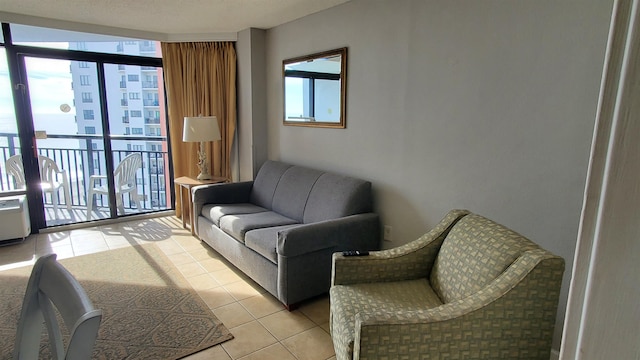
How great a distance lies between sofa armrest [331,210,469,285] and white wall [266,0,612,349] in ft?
1.40

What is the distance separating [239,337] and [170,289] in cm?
90

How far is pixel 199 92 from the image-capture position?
15.2 ft

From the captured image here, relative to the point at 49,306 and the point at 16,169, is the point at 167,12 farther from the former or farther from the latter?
the point at 49,306

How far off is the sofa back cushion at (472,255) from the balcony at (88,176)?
13.4 ft

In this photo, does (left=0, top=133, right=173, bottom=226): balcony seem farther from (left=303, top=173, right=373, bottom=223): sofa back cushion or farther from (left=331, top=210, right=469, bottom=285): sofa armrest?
(left=331, top=210, right=469, bottom=285): sofa armrest

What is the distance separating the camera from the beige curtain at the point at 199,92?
4.50 meters

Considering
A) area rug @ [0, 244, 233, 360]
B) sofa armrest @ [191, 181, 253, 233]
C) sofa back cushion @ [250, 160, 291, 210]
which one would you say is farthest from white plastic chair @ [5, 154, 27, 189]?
sofa back cushion @ [250, 160, 291, 210]

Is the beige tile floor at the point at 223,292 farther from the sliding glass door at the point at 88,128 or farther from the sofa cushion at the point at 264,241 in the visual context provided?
the sliding glass door at the point at 88,128

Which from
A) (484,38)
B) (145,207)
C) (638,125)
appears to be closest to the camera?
(638,125)

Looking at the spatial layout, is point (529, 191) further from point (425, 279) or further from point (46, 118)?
point (46, 118)

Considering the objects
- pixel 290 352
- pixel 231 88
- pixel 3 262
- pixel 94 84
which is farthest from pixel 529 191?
pixel 94 84

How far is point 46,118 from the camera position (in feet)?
13.6

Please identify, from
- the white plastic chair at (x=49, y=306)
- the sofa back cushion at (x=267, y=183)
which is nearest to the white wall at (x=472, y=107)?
the sofa back cushion at (x=267, y=183)

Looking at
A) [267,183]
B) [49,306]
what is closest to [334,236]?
[267,183]
